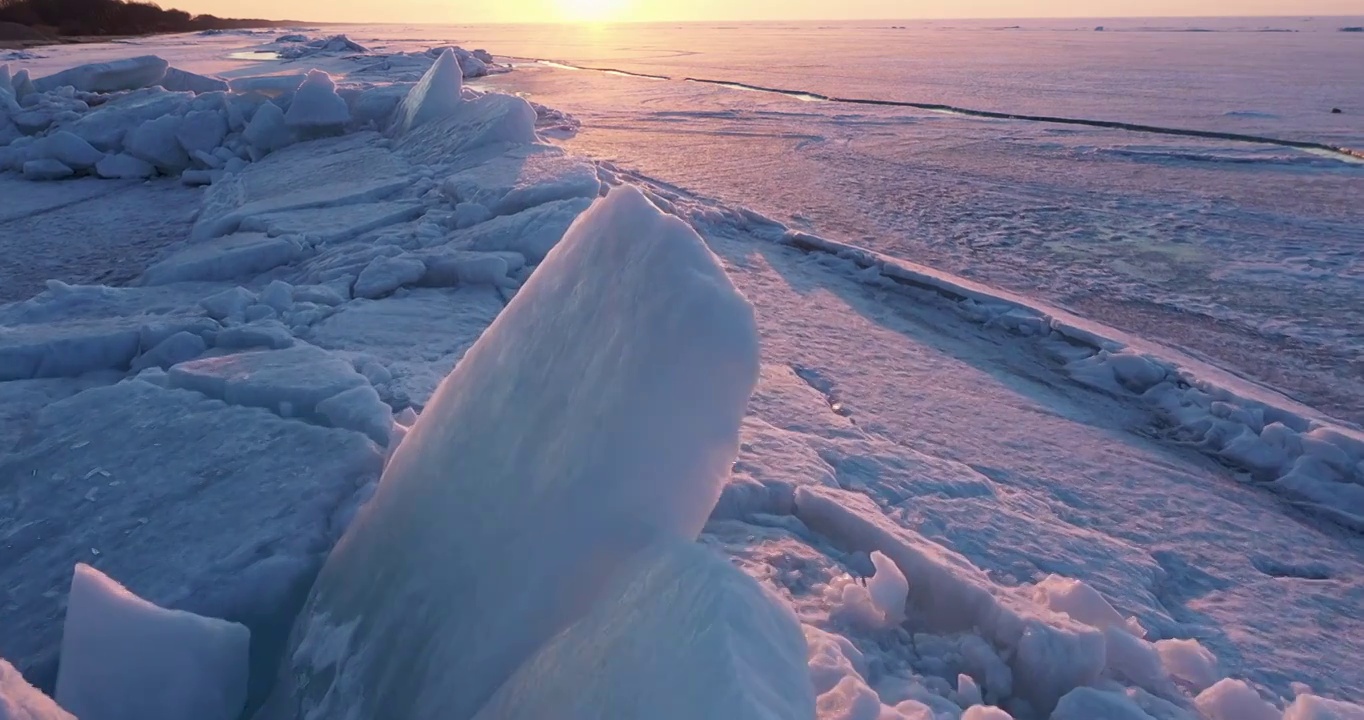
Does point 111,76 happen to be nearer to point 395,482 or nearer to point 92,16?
point 395,482

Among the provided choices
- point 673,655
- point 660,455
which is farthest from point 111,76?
point 673,655

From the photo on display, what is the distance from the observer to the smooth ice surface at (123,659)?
1.33 metres

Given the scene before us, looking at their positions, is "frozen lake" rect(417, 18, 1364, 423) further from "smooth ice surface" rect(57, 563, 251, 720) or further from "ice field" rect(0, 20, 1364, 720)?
"smooth ice surface" rect(57, 563, 251, 720)

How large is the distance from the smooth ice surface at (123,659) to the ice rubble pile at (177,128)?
5.54 m

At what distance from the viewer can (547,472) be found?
1.24m

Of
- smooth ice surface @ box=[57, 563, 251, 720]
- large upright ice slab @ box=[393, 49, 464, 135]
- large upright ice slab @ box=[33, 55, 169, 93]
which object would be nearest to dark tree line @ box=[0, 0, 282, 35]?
large upright ice slab @ box=[33, 55, 169, 93]

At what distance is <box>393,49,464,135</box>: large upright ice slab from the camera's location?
Answer: 628cm

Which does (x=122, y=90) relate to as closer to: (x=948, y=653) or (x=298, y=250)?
(x=298, y=250)

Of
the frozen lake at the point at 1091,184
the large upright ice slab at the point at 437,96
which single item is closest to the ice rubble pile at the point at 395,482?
the frozen lake at the point at 1091,184

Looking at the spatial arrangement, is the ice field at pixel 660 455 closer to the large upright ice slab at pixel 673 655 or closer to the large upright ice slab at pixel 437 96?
the large upright ice slab at pixel 673 655

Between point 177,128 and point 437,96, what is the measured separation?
1991 millimetres

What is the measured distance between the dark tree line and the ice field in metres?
25.4

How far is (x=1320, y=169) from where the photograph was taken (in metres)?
6.88

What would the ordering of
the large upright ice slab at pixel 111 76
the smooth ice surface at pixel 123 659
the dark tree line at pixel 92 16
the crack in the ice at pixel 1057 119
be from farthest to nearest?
the dark tree line at pixel 92 16
the large upright ice slab at pixel 111 76
the crack in the ice at pixel 1057 119
the smooth ice surface at pixel 123 659
